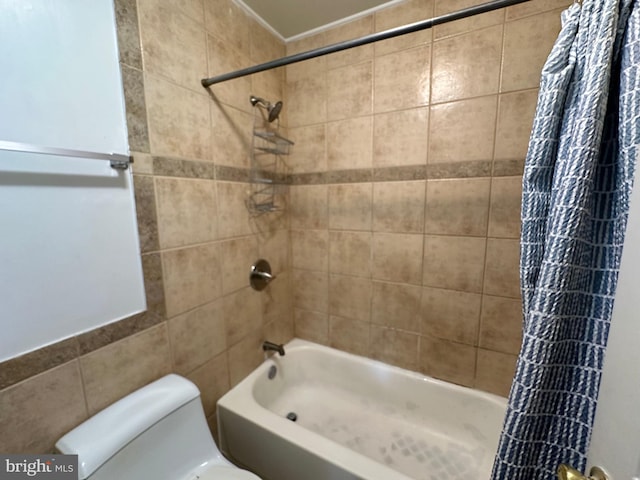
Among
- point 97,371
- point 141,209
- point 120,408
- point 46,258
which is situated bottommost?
point 120,408

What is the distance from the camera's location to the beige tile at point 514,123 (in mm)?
1122

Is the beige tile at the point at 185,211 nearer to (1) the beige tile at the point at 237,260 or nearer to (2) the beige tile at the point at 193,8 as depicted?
(1) the beige tile at the point at 237,260

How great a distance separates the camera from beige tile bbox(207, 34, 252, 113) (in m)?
1.18

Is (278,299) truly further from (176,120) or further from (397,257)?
(176,120)

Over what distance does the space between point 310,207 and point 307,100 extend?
64 cm

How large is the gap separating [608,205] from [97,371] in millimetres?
1468

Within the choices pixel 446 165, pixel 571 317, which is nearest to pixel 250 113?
pixel 446 165

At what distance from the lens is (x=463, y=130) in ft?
4.07

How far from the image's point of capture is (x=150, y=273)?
98 centimetres

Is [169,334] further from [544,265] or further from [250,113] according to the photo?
[544,265]

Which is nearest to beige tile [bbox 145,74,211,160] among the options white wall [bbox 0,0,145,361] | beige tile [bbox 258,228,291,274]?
white wall [bbox 0,0,145,361]

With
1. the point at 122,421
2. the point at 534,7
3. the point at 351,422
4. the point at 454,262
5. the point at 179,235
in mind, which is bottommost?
the point at 351,422

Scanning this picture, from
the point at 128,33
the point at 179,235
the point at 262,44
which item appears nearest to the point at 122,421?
the point at 179,235

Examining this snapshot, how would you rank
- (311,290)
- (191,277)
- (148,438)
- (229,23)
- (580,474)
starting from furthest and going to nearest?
(311,290), (229,23), (191,277), (148,438), (580,474)
